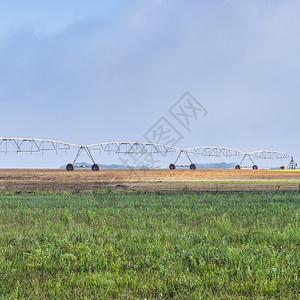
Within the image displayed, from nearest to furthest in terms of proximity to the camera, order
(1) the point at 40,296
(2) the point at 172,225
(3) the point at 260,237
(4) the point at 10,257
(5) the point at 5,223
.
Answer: (1) the point at 40,296
(4) the point at 10,257
(3) the point at 260,237
(2) the point at 172,225
(5) the point at 5,223

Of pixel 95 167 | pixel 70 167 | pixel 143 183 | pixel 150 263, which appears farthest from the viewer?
pixel 95 167

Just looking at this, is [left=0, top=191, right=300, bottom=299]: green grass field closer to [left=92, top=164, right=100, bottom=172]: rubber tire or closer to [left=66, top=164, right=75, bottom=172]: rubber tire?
[left=66, top=164, right=75, bottom=172]: rubber tire

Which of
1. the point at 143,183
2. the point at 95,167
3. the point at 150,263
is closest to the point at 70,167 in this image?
the point at 95,167

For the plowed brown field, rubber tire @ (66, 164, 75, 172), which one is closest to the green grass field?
the plowed brown field

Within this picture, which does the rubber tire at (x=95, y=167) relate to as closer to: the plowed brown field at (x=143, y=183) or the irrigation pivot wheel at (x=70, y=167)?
the irrigation pivot wheel at (x=70, y=167)

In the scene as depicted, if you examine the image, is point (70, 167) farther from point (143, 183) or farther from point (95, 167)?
point (143, 183)

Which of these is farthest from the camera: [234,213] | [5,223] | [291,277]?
[234,213]

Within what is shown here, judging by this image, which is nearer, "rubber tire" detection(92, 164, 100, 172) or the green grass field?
the green grass field

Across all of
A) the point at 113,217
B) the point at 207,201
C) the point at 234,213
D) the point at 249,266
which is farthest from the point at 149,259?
the point at 207,201

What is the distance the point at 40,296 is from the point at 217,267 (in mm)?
3464

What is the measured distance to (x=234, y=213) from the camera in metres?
13.9

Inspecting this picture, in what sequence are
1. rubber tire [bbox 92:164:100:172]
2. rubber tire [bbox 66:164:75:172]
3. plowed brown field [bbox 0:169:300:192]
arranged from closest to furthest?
plowed brown field [bbox 0:169:300:192] < rubber tire [bbox 66:164:75:172] < rubber tire [bbox 92:164:100:172]

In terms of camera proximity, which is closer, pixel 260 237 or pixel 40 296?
pixel 40 296

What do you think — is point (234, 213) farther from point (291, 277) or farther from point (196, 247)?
point (291, 277)
